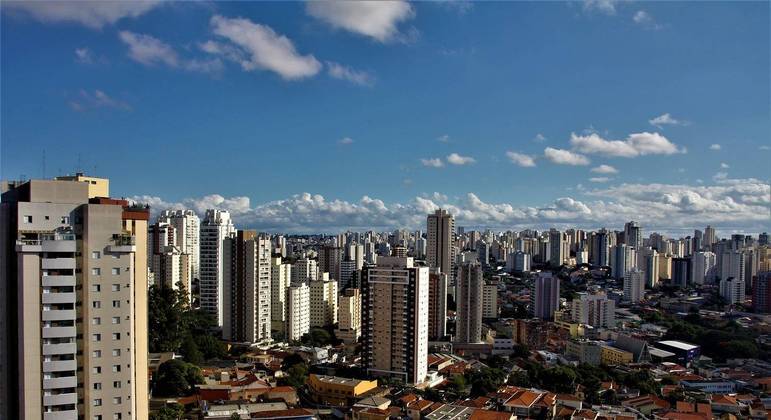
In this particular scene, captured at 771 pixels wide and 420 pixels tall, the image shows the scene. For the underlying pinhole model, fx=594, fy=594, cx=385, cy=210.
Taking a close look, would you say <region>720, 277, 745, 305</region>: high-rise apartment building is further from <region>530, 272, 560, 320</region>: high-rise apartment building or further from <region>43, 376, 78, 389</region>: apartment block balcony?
<region>43, 376, 78, 389</region>: apartment block balcony

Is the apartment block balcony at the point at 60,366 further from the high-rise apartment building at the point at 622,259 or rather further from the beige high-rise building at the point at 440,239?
the high-rise apartment building at the point at 622,259

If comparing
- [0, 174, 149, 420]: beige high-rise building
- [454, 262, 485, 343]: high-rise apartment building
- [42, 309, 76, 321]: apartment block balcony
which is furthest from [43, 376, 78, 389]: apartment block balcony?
[454, 262, 485, 343]: high-rise apartment building

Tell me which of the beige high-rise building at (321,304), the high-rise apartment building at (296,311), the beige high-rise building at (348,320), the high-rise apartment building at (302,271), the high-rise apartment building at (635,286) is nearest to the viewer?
the high-rise apartment building at (296,311)

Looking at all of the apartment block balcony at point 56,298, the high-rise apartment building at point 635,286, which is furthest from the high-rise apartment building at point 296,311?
the high-rise apartment building at point 635,286

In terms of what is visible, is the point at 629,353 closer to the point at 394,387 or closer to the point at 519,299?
the point at 394,387

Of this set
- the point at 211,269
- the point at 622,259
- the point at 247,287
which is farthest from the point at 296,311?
the point at 622,259

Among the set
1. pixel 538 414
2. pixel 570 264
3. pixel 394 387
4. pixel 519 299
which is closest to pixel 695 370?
pixel 538 414
